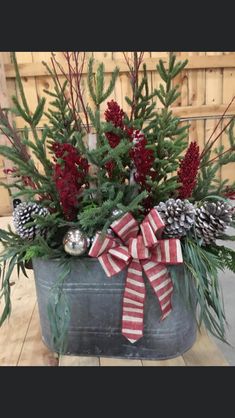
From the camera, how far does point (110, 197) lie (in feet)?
2.41

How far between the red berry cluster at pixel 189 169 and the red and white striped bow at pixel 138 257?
3.3 inches

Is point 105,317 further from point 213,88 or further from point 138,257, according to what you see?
point 213,88

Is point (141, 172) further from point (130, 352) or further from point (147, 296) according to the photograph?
point (130, 352)

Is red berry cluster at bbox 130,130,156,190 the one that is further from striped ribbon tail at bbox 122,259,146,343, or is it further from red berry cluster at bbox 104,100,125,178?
striped ribbon tail at bbox 122,259,146,343

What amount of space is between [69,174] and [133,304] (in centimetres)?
28

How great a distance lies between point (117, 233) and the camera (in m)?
0.73

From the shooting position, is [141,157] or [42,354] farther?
[42,354]

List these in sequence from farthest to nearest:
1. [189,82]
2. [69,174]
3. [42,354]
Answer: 1. [189,82]
2. [42,354]
3. [69,174]

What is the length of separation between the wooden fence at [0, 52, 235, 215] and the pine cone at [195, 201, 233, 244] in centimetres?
176

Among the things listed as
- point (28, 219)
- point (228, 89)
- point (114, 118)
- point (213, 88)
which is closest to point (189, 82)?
point (213, 88)

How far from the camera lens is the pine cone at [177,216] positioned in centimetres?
71

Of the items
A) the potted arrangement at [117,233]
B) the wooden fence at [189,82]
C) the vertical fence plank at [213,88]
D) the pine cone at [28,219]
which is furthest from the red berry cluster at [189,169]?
the vertical fence plank at [213,88]

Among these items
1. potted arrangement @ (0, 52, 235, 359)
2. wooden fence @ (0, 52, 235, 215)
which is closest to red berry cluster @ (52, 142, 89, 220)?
potted arrangement @ (0, 52, 235, 359)

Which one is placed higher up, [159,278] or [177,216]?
[177,216]
